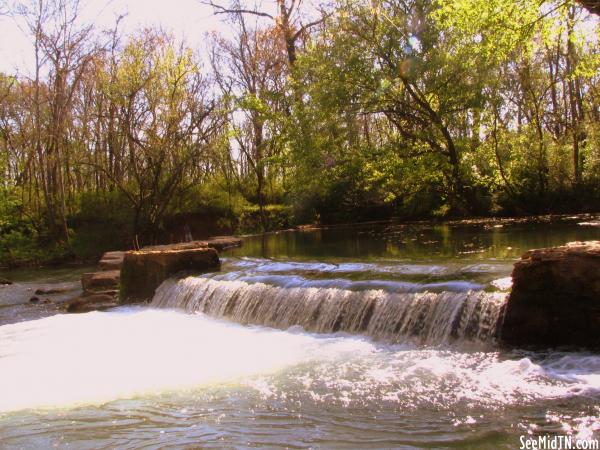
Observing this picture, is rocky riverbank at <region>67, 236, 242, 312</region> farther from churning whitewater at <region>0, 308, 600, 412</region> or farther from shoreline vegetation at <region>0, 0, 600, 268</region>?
shoreline vegetation at <region>0, 0, 600, 268</region>

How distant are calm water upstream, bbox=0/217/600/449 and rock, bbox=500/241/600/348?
26 cm

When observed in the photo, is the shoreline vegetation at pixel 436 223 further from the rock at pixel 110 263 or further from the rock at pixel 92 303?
the rock at pixel 92 303

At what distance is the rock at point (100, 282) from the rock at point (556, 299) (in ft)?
32.5

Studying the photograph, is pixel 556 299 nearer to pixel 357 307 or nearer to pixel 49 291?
pixel 357 307

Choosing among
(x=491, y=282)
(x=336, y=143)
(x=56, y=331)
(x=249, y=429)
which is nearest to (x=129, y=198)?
(x=336, y=143)

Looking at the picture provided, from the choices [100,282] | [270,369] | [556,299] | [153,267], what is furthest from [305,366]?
[100,282]

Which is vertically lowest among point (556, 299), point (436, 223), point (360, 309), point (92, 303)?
point (92, 303)

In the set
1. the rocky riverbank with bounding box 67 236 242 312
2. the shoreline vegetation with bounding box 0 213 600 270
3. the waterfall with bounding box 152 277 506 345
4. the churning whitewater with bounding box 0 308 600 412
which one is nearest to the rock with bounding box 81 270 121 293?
the rocky riverbank with bounding box 67 236 242 312

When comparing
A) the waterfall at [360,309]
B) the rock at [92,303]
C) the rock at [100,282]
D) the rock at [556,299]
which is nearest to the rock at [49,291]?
the rock at [100,282]

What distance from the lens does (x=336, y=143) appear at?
1977 cm

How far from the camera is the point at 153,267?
1227 centimetres

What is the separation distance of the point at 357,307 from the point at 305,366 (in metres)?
1.85

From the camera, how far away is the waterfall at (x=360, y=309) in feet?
22.5

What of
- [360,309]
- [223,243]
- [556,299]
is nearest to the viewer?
[556,299]
